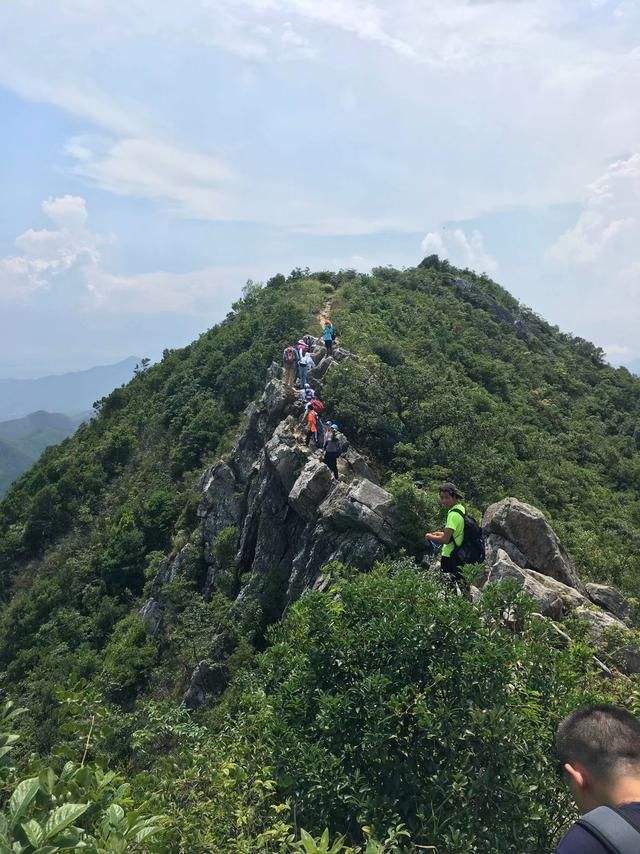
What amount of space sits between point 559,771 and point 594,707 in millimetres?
2814

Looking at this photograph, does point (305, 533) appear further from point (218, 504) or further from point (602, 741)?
point (602, 741)

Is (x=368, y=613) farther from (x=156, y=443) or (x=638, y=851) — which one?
(x=156, y=443)

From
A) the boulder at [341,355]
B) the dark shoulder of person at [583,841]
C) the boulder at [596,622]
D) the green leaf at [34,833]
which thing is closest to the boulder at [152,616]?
the boulder at [341,355]

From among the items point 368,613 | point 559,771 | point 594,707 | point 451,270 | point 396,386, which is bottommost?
point 559,771

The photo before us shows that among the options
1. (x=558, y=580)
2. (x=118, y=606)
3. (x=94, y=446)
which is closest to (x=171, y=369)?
(x=94, y=446)

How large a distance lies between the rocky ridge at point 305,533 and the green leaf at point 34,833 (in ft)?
20.5

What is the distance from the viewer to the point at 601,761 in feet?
9.58

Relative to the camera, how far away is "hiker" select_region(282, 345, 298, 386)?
26.0 metres

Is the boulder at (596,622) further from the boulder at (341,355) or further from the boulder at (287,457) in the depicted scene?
the boulder at (341,355)

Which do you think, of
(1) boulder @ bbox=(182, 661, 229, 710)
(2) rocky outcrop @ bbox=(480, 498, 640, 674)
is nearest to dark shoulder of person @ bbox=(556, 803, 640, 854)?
(2) rocky outcrop @ bbox=(480, 498, 640, 674)

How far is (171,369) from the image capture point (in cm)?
4628

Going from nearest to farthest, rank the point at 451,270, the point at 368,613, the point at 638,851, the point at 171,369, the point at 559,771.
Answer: the point at 638,851 < the point at 559,771 < the point at 368,613 < the point at 171,369 < the point at 451,270

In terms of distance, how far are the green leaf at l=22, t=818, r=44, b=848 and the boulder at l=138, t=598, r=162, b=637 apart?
68.9 ft

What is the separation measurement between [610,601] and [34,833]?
498 inches
